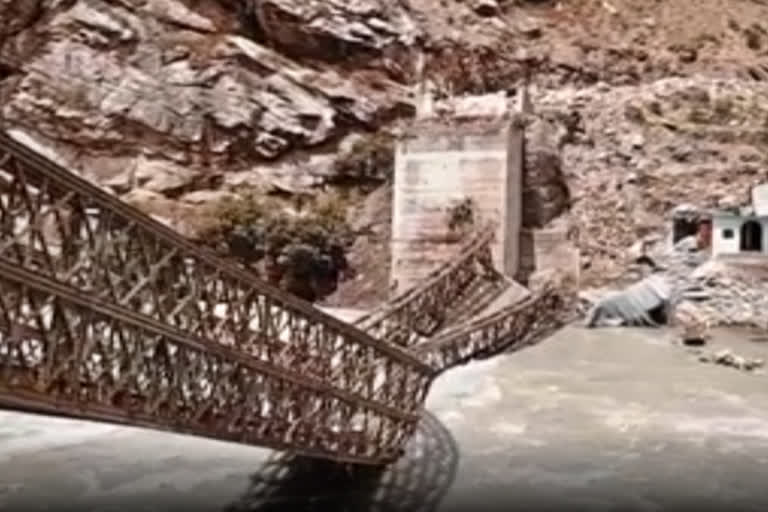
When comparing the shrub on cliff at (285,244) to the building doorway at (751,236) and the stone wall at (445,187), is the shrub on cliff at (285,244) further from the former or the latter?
the building doorway at (751,236)

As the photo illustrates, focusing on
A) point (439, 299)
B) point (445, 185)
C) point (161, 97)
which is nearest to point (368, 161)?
point (445, 185)

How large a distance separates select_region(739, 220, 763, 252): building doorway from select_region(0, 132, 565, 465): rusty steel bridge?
62.6 feet

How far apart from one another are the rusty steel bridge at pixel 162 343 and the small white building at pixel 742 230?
1864 cm

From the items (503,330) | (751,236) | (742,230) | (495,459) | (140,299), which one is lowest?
(495,459)

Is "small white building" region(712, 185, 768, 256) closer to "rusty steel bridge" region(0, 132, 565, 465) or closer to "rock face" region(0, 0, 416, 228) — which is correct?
"rock face" region(0, 0, 416, 228)

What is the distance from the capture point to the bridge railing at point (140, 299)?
7395 millimetres

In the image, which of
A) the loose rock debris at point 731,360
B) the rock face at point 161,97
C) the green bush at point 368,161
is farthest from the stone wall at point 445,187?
the loose rock debris at point 731,360

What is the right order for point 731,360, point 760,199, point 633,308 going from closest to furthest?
point 731,360 → point 633,308 → point 760,199

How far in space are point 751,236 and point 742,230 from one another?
487 millimetres

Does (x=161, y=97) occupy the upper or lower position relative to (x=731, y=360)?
upper

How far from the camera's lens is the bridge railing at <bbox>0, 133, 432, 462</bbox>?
7.39m

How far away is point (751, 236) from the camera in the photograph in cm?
3130

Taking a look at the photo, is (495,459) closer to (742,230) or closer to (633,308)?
(633,308)

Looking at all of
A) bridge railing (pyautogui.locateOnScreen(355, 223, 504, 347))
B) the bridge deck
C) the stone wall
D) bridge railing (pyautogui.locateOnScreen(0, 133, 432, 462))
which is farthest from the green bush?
bridge railing (pyautogui.locateOnScreen(0, 133, 432, 462))
